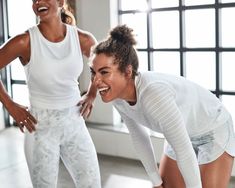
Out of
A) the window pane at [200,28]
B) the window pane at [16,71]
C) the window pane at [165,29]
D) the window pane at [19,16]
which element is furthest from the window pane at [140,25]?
the window pane at [16,71]

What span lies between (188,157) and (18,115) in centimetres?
98

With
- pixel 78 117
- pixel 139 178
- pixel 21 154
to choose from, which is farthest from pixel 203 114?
pixel 21 154

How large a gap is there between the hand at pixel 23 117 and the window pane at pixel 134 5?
2.45 metres

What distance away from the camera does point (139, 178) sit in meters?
3.86

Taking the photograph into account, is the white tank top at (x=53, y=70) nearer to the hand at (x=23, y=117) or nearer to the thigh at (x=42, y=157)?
the hand at (x=23, y=117)

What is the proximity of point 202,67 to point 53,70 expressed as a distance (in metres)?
2.30

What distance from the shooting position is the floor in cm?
377

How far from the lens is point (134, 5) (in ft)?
14.4

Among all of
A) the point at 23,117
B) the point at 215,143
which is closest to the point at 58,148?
the point at 23,117

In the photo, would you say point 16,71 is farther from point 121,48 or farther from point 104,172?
point 121,48

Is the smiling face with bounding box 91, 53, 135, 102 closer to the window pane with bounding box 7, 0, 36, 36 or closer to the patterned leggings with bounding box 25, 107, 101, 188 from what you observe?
the patterned leggings with bounding box 25, 107, 101, 188

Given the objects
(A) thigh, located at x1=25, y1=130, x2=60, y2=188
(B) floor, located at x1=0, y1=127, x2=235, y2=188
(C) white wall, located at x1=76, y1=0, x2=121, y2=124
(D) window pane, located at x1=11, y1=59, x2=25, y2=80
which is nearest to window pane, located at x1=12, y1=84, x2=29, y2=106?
(D) window pane, located at x1=11, y1=59, x2=25, y2=80

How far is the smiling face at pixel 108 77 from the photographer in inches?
64.5

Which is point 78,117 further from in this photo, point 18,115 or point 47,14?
point 47,14
